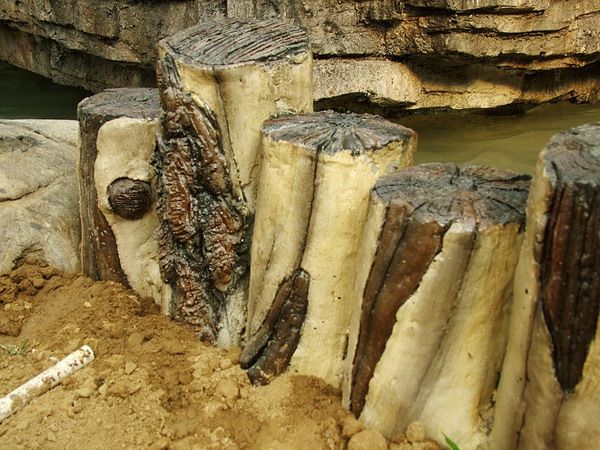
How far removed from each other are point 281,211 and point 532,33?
3540 mm

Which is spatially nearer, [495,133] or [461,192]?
[461,192]

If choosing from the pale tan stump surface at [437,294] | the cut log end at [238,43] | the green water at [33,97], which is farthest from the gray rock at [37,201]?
the green water at [33,97]

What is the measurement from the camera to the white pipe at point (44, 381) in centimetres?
246

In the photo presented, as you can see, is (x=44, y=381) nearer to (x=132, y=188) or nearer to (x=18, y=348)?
(x=18, y=348)

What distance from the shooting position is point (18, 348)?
2.81 metres

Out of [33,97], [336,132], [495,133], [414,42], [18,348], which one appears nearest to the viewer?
[336,132]

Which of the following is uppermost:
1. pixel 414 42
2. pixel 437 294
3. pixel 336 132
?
pixel 336 132

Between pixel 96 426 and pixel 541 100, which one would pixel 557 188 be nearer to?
pixel 96 426

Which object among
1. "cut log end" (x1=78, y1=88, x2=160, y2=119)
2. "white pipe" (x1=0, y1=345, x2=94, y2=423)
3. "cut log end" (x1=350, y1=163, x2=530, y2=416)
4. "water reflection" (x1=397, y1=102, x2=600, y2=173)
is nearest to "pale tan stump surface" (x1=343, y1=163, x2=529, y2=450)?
"cut log end" (x1=350, y1=163, x2=530, y2=416)

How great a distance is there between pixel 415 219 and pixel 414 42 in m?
3.54

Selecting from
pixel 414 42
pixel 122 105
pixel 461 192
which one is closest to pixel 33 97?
pixel 414 42

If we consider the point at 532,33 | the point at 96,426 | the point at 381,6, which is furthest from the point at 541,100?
the point at 96,426

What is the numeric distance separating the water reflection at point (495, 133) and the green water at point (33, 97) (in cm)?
401

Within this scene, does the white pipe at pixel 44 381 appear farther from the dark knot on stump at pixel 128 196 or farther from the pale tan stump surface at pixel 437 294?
the pale tan stump surface at pixel 437 294
